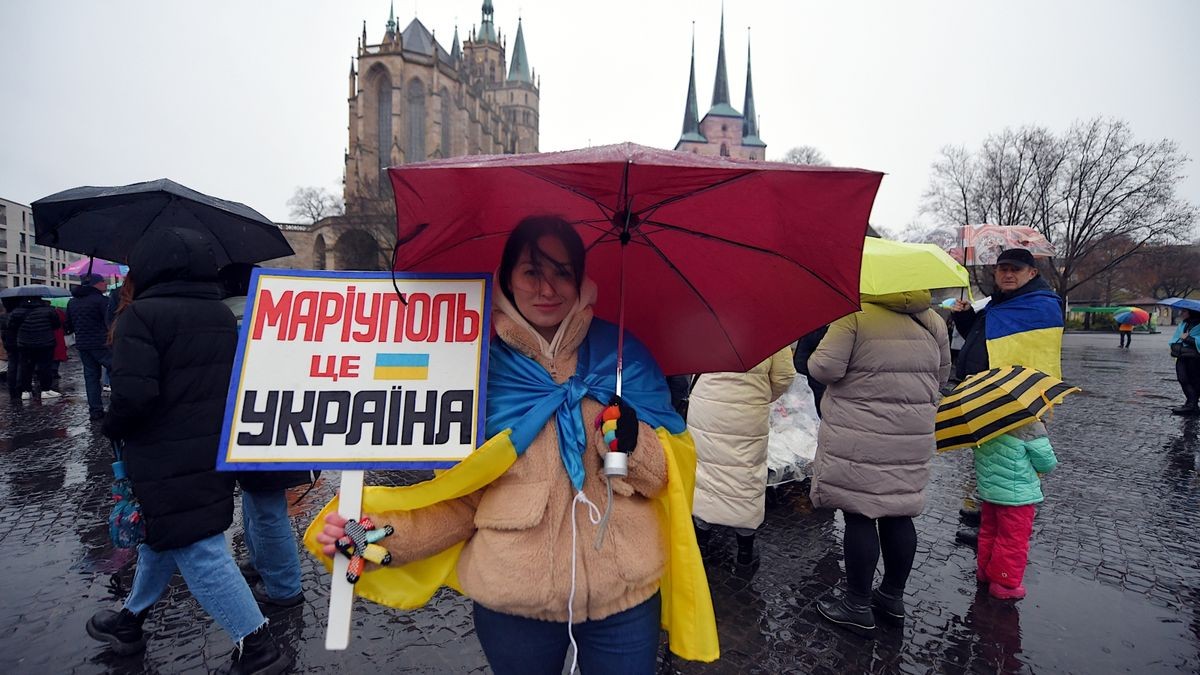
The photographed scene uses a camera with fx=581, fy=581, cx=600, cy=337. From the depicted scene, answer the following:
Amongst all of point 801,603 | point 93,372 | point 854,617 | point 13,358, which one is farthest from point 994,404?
point 13,358

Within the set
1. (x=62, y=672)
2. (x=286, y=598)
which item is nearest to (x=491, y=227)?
(x=286, y=598)

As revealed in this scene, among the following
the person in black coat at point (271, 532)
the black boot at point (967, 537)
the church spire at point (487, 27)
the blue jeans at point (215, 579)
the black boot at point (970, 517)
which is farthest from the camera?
the church spire at point (487, 27)

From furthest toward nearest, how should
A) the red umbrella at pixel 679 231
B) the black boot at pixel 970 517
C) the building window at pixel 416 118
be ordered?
1. the building window at pixel 416 118
2. the black boot at pixel 970 517
3. the red umbrella at pixel 679 231

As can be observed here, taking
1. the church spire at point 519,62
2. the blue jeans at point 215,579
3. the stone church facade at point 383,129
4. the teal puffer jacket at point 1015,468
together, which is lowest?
the blue jeans at point 215,579

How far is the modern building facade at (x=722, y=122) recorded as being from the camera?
199ft

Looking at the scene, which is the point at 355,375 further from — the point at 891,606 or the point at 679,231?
the point at 891,606

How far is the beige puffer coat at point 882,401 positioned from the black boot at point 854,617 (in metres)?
0.59

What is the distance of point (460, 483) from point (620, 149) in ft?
3.00

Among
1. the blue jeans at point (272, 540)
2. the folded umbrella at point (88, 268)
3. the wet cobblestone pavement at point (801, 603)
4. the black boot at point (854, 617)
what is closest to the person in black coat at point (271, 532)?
the blue jeans at point (272, 540)

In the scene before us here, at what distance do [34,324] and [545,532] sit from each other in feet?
39.9

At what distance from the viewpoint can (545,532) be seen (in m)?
1.54

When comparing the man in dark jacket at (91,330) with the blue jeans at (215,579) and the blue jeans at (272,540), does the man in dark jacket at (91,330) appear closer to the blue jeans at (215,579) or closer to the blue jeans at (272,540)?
the blue jeans at (272,540)

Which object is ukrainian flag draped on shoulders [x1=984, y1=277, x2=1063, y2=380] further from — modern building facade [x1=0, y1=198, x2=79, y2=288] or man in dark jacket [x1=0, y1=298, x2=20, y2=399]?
modern building facade [x1=0, y1=198, x2=79, y2=288]

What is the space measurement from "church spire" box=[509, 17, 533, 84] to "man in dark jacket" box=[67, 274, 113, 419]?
7617cm
